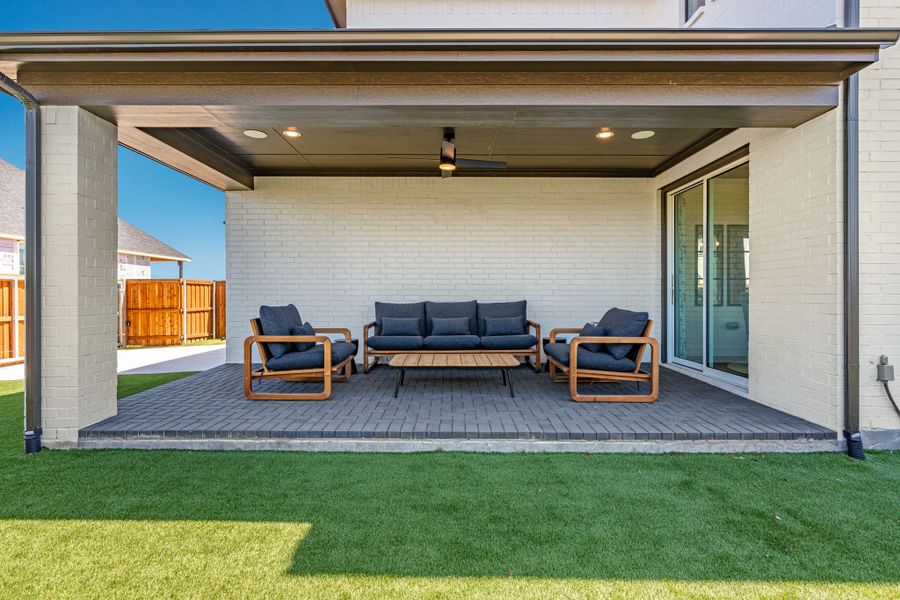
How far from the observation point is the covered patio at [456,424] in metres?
3.35

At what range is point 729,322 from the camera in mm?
5098

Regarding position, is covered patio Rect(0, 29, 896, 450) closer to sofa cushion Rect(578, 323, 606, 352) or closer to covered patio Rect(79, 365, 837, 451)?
covered patio Rect(79, 365, 837, 451)

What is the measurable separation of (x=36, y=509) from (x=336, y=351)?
9.01ft

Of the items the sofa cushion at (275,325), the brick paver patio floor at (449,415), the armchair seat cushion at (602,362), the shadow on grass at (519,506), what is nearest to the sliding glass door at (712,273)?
the brick paver patio floor at (449,415)

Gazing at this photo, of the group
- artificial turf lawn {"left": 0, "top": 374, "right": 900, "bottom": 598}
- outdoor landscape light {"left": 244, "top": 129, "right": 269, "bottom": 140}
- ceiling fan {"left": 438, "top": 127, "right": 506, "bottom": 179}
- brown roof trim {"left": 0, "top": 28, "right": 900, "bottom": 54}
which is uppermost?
outdoor landscape light {"left": 244, "top": 129, "right": 269, "bottom": 140}

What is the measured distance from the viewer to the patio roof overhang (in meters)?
3.07

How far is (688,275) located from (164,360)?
337 inches

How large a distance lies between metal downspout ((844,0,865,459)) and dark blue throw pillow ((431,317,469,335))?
4.08m

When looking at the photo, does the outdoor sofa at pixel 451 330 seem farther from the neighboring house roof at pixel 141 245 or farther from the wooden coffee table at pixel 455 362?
the neighboring house roof at pixel 141 245

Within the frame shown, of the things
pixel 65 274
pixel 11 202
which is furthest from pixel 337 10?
pixel 11 202

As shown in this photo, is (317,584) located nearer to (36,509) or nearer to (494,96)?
(36,509)

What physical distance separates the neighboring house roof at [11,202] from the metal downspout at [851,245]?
47.8 ft

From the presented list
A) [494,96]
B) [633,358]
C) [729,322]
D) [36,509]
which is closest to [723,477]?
[633,358]

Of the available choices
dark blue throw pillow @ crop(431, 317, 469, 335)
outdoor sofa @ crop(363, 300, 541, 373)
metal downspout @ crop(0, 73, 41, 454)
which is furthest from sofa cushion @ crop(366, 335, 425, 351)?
metal downspout @ crop(0, 73, 41, 454)
